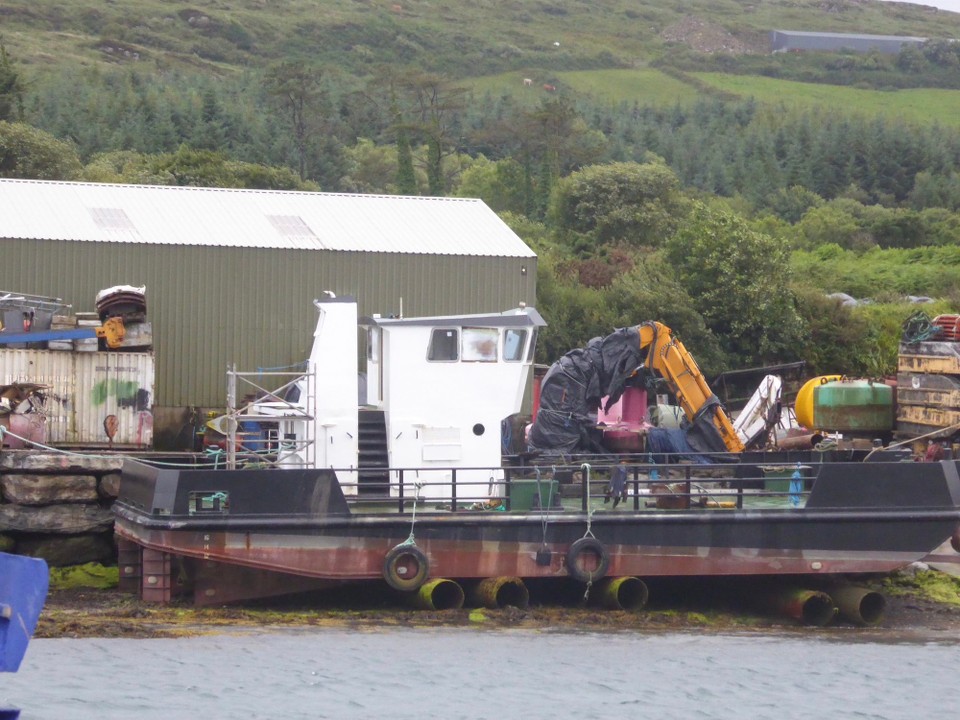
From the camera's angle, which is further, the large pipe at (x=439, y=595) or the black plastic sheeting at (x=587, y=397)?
the black plastic sheeting at (x=587, y=397)

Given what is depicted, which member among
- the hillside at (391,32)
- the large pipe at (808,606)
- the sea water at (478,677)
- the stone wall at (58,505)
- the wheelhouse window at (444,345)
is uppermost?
the hillside at (391,32)

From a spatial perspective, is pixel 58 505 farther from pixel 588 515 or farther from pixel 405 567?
pixel 588 515

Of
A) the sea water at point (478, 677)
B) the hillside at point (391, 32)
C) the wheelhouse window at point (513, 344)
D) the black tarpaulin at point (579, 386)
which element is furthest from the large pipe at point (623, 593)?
the hillside at point (391, 32)

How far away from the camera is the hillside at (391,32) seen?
108250 mm

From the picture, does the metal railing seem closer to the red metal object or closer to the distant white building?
the red metal object

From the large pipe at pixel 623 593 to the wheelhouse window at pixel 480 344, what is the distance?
118 inches

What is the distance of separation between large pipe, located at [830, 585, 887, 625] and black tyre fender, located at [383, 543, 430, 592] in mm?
4911

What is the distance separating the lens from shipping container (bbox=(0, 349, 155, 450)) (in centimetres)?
1931

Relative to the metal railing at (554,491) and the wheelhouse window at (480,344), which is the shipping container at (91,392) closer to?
the metal railing at (554,491)

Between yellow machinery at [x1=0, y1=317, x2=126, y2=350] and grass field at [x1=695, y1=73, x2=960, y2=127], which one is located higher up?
grass field at [x1=695, y1=73, x2=960, y2=127]

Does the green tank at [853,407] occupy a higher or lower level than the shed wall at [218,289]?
lower

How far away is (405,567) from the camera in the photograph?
52.1 ft

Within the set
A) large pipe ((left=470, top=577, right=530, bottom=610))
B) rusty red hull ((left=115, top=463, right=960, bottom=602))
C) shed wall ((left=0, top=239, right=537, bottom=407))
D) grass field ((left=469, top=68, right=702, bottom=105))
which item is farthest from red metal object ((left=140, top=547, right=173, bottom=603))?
grass field ((left=469, top=68, right=702, bottom=105))

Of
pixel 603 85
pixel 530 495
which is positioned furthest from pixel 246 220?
pixel 603 85
